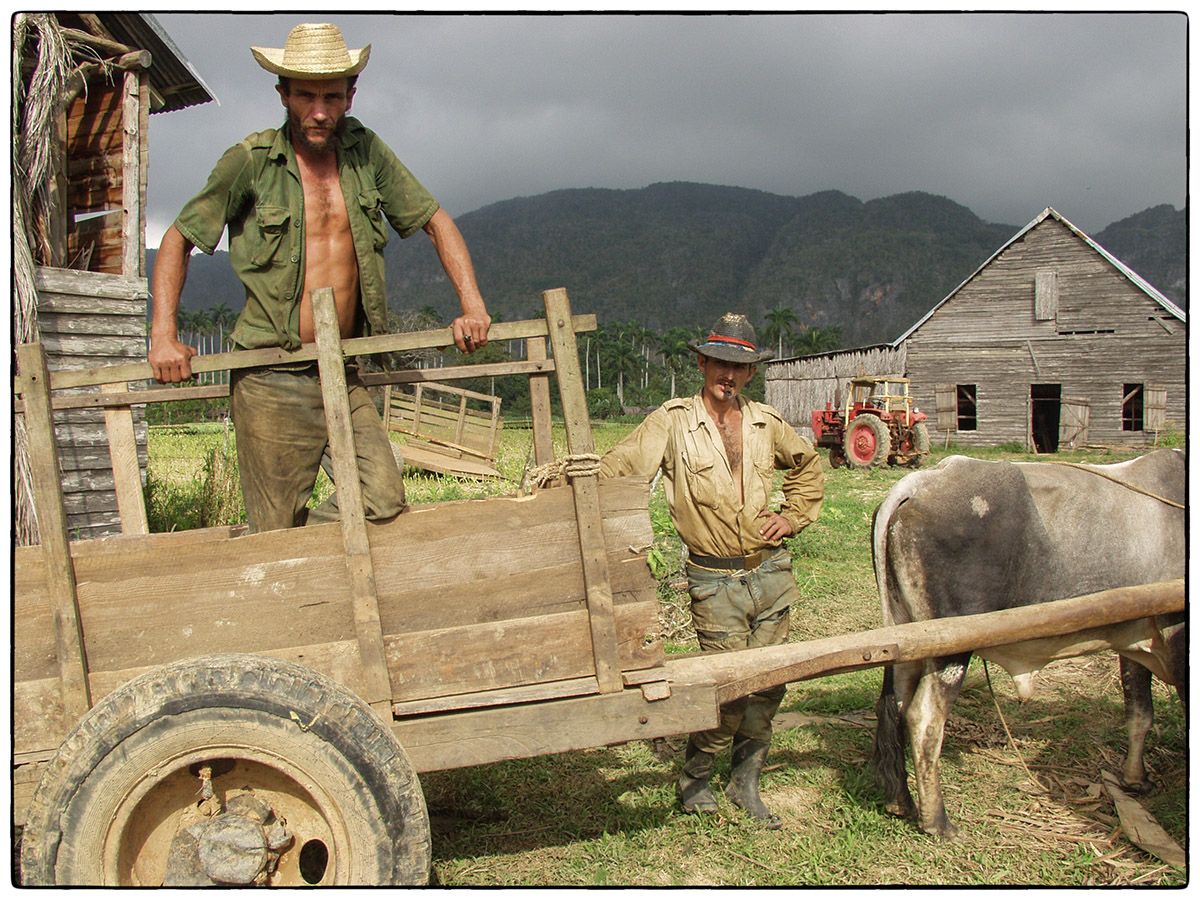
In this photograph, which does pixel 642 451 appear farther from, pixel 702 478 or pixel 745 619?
pixel 745 619

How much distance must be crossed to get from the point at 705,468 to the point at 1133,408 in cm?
2526

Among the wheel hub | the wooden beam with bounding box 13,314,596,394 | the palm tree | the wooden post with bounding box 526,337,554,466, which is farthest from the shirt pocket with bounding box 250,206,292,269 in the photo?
the palm tree

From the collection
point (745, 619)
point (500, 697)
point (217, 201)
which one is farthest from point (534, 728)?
point (217, 201)

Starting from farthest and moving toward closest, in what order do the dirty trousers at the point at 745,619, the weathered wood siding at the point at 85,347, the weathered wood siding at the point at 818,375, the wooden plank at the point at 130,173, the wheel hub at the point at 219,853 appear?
the weathered wood siding at the point at 818,375 < the wooden plank at the point at 130,173 < the weathered wood siding at the point at 85,347 < the dirty trousers at the point at 745,619 < the wheel hub at the point at 219,853

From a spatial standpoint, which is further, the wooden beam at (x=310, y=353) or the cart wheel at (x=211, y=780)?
the wooden beam at (x=310, y=353)

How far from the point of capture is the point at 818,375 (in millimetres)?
29453

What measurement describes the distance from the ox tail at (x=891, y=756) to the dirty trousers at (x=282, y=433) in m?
2.68

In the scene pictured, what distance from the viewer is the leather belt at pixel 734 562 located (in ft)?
12.9

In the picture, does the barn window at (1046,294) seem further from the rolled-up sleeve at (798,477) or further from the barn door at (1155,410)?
the rolled-up sleeve at (798,477)

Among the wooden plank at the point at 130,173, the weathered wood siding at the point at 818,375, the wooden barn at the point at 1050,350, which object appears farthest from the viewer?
the weathered wood siding at the point at 818,375

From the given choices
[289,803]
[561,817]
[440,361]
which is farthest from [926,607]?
[440,361]

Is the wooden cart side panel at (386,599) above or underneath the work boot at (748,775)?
above

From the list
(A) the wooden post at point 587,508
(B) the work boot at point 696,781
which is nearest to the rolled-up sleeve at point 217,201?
(A) the wooden post at point 587,508

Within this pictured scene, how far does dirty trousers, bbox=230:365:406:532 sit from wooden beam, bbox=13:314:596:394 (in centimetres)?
40
